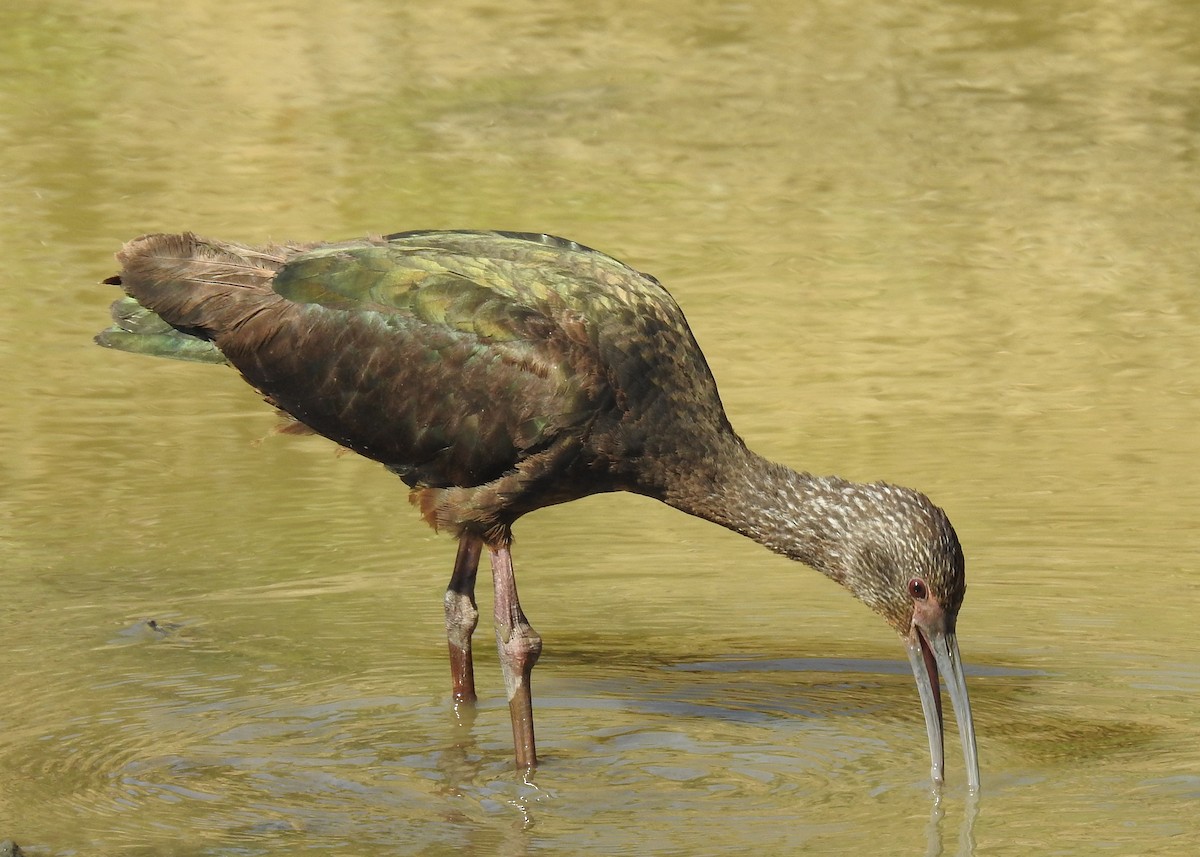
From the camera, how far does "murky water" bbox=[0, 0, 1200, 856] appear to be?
6863mm

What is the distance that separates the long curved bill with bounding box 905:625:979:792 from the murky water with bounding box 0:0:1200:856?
0.41 feet

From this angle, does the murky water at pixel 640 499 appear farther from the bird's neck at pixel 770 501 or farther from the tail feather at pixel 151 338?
the tail feather at pixel 151 338

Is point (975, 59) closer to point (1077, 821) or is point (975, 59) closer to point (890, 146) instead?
point (890, 146)

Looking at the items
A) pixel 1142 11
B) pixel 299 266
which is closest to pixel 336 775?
pixel 299 266

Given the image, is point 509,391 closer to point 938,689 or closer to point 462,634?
point 462,634

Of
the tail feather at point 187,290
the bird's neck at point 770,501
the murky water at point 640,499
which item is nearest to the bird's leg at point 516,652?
the murky water at point 640,499

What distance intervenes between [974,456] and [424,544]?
2776 millimetres

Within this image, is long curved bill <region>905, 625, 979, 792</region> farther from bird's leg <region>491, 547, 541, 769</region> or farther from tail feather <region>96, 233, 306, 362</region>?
tail feather <region>96, 233, 306, 362</region>

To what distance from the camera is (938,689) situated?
22.8 ft

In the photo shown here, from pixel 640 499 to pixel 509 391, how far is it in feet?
10.7

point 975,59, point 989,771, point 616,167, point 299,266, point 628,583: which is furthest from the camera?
point 975,59

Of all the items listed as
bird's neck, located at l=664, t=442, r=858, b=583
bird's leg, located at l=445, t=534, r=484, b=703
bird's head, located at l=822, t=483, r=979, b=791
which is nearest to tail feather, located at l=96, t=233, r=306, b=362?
bird's leg, located at l=445, t=534, r=484, b=703

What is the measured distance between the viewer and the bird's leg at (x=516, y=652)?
7.15 m

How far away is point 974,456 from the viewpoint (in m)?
10.5
